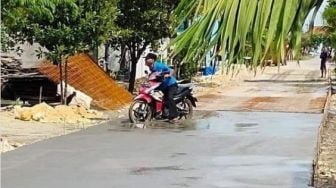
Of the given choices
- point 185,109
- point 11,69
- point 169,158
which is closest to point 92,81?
point 11,69

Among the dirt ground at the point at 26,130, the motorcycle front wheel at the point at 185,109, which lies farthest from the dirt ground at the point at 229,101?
the motorcycle front wheel at the point at 185,109

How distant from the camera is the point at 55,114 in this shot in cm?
1523

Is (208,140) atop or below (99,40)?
below

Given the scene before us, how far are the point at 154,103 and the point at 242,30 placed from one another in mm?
13258

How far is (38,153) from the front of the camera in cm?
1036

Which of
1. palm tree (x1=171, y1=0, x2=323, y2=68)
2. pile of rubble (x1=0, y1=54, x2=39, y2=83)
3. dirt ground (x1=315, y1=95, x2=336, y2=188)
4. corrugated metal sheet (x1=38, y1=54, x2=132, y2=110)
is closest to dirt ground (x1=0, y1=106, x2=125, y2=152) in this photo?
corrugated metal sheet (x1=38, y1=54, x2=132, y2=110)

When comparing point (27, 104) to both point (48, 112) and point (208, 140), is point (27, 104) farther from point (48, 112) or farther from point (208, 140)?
point (208, 140)

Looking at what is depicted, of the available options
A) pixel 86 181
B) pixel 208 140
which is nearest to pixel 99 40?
pixel 208 140

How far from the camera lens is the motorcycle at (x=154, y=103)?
15.0m

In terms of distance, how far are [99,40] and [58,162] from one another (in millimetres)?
6926

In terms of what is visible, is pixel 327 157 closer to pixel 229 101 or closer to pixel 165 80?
pixel 165 80

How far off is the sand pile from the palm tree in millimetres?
12718

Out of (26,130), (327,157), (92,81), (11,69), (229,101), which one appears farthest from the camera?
(229,101)

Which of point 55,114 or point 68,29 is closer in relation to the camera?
point 55,114
